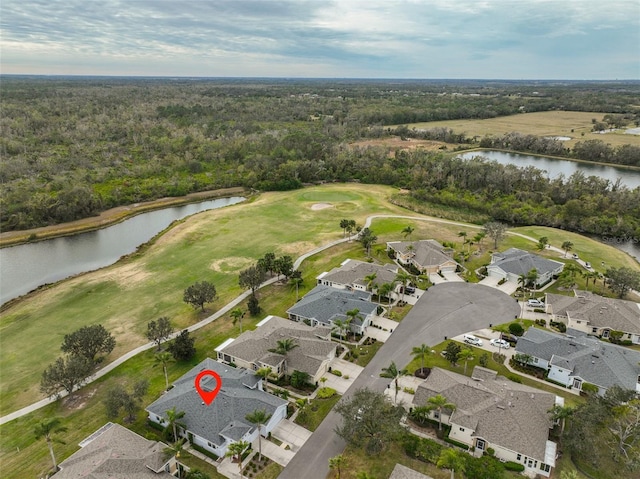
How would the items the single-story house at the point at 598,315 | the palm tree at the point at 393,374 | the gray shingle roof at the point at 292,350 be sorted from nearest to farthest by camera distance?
1. the palm tree at the point at 393,374
2. the gray shingle roof at the point at 292,350
3. the single-story house at the point at 598,315

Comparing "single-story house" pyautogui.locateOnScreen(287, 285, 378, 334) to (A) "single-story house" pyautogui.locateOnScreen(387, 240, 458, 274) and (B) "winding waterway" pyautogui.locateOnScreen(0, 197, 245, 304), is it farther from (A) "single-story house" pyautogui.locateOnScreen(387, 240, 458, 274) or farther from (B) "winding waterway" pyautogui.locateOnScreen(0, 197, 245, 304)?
(B) "winding waterway" pyautogui.locateOnScreen(0, 197, 245, 304)

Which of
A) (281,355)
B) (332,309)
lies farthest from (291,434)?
(332,309)

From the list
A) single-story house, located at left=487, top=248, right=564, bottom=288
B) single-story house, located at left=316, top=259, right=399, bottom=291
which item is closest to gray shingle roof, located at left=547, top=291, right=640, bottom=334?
single-story house, located at left=487, top=248, right=564, bottom=288

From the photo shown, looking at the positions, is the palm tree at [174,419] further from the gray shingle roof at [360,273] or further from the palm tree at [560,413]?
the palm tree at [560,413]

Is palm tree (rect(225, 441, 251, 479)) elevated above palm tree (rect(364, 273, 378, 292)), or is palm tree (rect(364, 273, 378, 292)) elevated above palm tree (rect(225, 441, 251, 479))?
palm tree (rect(364, 273, 378, 292))

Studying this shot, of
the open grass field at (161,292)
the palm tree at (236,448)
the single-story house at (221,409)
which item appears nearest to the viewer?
the palm tree at (236,448)

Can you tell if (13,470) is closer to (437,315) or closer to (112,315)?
(112,315)

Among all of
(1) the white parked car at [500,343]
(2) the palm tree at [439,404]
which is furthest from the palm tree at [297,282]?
(2) the palm tree at [439,404]

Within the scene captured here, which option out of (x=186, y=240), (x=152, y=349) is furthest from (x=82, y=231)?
(x=152, y=349)
